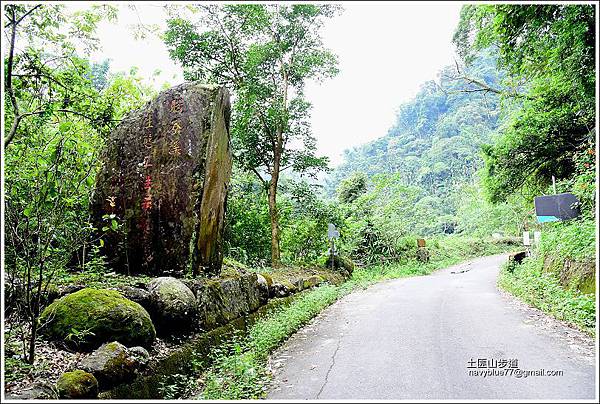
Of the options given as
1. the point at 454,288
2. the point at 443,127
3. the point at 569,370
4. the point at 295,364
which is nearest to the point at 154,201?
the point at 295,364

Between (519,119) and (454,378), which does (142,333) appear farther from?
(519,119)

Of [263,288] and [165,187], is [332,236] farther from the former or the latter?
[165,187]

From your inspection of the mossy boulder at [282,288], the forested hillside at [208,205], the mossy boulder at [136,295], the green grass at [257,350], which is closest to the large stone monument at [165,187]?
the forested hillside at [208,205]

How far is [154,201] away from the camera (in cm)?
670

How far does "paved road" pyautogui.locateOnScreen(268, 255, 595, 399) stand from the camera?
14.1 feet

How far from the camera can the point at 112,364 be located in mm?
4172

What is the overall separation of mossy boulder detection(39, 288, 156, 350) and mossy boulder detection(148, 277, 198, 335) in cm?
49

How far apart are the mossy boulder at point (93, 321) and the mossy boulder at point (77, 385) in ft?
2.15

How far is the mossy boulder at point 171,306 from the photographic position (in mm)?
5535

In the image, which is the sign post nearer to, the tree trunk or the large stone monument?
the tree trunk

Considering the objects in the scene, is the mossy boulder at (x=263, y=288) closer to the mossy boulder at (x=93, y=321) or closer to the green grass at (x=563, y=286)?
the mossy boulder at (x=93, y=321)

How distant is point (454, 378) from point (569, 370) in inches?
51.6

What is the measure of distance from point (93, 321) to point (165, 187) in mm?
2599

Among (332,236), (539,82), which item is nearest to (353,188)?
(332,236)
